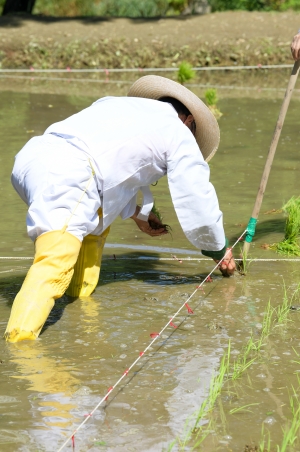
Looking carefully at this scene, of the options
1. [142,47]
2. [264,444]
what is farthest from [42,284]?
[142,47]

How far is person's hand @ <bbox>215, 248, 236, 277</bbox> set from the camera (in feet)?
14.1

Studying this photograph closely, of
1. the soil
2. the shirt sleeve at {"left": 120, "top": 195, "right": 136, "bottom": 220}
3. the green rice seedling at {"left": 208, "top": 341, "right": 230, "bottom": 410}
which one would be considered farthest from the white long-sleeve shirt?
the soil

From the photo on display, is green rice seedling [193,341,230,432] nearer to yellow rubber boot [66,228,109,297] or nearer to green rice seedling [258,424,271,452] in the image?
green rice seedling [258,424,271,452]

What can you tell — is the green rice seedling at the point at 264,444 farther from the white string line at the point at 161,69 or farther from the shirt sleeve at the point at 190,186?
the white string line at the point at 161,69

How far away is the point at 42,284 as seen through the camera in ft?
11.3

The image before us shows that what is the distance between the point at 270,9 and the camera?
18922 millimetres

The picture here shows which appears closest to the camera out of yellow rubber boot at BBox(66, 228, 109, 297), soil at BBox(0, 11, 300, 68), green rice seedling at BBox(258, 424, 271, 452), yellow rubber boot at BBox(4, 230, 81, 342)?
→ green rice seedling at BBox(258, 424, 271, 452)

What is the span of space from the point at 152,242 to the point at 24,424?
2574 mm

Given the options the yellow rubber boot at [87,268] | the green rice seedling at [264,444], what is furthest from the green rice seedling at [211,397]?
the yellow rubber boot at [87,268]

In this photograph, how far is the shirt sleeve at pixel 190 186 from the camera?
151 inches

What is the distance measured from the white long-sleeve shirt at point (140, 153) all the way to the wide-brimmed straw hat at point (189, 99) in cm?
8

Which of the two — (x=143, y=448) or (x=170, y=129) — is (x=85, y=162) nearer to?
(x=170, y=129)

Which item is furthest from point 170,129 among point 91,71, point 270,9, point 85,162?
point 270,9

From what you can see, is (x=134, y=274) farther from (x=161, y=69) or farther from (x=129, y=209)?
(x=161, y=69)
